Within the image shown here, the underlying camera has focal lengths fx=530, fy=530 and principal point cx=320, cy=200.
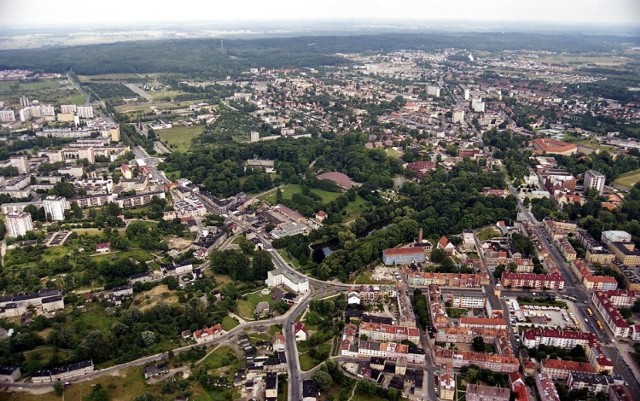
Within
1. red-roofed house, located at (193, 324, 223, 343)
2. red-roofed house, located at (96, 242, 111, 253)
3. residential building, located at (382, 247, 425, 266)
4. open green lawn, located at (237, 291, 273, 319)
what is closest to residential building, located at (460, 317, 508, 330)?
residential building, located at (382, 247, 425, 266)

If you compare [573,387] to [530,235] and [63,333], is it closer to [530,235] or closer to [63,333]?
[530,235]

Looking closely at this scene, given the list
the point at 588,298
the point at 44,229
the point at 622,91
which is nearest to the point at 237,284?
the point at 44,229

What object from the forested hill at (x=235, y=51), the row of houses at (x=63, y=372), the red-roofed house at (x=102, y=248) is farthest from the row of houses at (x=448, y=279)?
the forested hill at (x=235, y=51)

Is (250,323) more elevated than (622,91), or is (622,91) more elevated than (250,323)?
(622,91)

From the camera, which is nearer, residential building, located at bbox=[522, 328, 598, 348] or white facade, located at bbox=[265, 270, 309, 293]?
residential building, located at bbox=[522, 328, 598, 348]

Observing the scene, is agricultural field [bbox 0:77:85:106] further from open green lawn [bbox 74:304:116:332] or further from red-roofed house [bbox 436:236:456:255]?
red-roofed house [bbox 436:236:456:255]

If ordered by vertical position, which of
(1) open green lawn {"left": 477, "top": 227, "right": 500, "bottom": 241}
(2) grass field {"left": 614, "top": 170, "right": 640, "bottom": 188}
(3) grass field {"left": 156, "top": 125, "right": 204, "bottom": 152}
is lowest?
(1) open green lawn {"left": 477, "top": 227, "right": 500, "bottom": 241}

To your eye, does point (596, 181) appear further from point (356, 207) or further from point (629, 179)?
point (356, 207)
